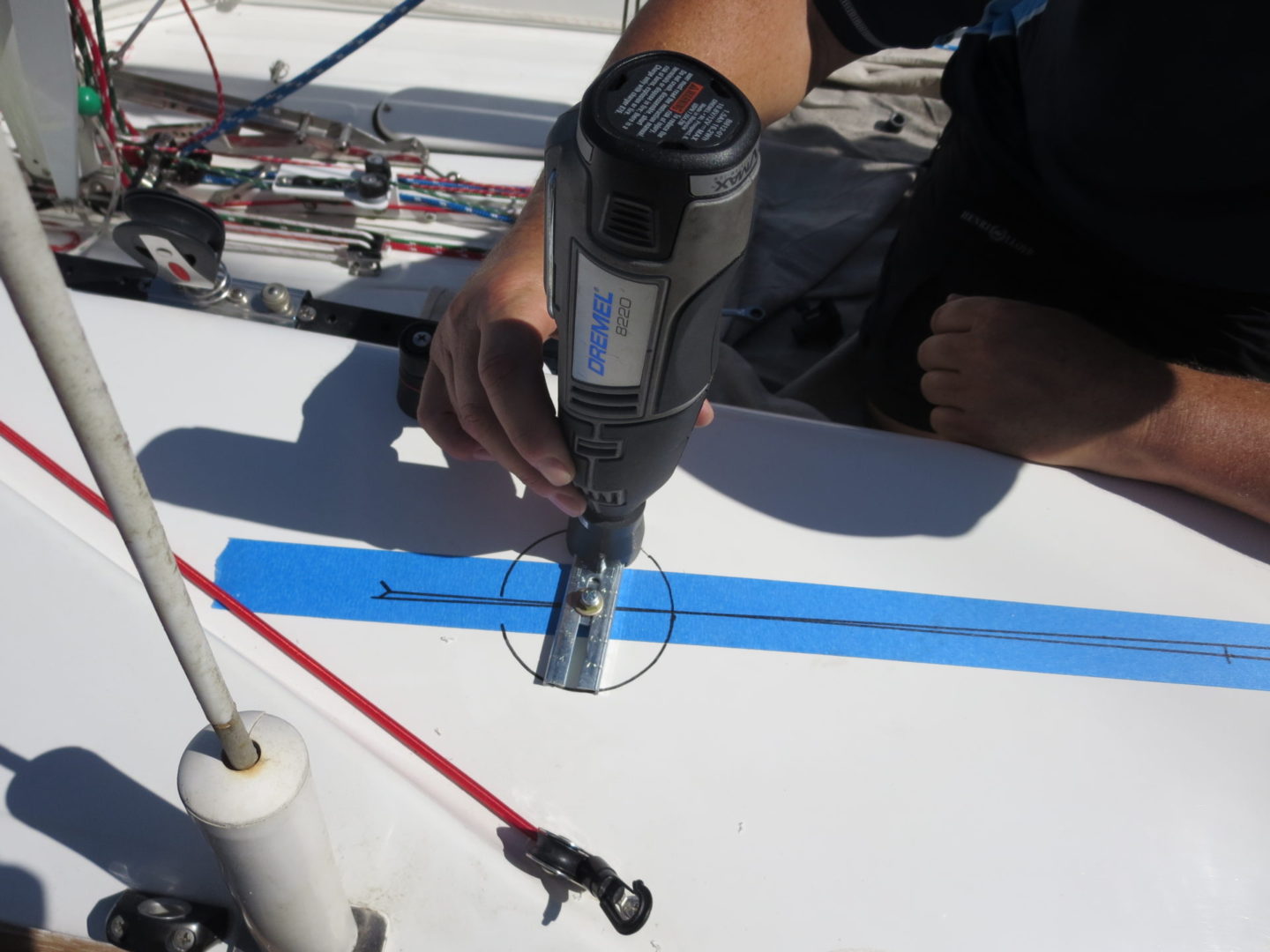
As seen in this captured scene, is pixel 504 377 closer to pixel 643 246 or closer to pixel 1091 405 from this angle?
pixel 643 246

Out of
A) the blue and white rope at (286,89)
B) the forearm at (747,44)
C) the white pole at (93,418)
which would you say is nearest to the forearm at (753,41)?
the forearm at (747,44)

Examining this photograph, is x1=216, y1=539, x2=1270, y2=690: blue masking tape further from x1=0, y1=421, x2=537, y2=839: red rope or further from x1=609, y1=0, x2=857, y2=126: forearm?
x1=609, y1=0, x2=857, y2=126: forearm

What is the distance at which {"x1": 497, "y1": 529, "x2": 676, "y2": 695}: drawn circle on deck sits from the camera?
818 millimetres

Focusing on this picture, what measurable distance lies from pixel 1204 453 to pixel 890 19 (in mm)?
615

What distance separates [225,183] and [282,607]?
866 millimetres

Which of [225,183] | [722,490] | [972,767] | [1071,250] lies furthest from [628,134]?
[225,183]

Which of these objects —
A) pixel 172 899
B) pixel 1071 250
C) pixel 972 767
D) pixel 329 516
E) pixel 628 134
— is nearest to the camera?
pixel 628 134

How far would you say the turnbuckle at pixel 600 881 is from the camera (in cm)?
68

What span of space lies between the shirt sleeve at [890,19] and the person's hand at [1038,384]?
341mm

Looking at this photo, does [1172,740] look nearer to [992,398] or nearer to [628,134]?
[992,398]

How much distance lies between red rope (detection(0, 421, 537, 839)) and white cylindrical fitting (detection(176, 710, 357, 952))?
16 cm

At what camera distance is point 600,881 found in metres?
0.68

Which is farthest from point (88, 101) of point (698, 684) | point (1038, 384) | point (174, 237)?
point (1038, 384)

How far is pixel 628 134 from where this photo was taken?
1.73 ft
